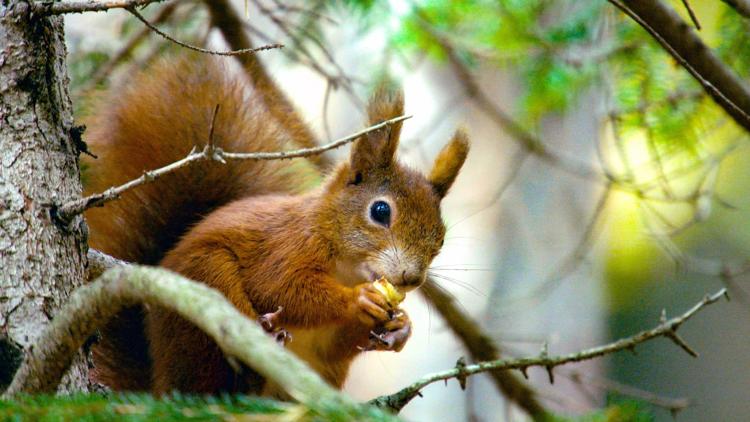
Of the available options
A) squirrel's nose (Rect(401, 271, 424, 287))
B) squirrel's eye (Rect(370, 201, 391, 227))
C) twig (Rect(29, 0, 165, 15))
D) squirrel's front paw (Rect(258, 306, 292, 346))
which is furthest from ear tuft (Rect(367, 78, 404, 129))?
twig (Rect(29, 0, 165, 15))

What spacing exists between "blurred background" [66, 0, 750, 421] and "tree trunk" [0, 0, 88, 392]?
0.93 m

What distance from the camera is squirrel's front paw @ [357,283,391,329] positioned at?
5.41 feet

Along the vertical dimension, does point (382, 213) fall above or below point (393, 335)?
above

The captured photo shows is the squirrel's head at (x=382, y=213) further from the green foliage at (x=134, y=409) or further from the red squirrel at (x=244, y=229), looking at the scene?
the green foliage at (x=134, y=409)

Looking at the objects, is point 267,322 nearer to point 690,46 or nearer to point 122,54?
point 690,46

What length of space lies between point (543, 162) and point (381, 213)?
2.12 m

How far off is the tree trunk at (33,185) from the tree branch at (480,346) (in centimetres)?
119

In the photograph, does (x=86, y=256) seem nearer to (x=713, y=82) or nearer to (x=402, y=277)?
(x=402, y=277)

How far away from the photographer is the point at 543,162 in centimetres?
381

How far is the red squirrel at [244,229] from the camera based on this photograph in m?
1.73

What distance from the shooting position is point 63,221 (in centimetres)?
113

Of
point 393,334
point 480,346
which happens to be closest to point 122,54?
point 393,334

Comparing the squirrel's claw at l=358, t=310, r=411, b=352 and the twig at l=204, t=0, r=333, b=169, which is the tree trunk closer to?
the squirrel's claw at l=358, t=310, r=411, b=352

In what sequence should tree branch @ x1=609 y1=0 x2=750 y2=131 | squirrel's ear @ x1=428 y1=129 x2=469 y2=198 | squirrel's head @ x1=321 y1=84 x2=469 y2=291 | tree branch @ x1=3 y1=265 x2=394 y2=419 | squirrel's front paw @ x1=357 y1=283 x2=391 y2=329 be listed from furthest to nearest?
squirrel's ear @ x1=428 y1=129 x2=469 y2=198
squirrel's head @ x1=321 y1=84 x2=469 y2=291
squirrel's front paw @ x1=357 y1=283 x2=391 y2=329
tree branch @ x1=609 y1=0 x2=750 y2=131
tree branch @ x1=3 y1=265 x2=394 y2=419
